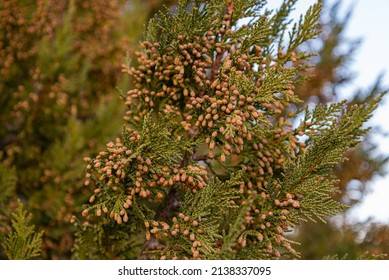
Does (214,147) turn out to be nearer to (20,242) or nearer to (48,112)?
(20,242)

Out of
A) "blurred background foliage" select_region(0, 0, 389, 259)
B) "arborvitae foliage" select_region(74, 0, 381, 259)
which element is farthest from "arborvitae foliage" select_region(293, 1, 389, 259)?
"arborvitae foliage" select_region(74, 0, 381, 259)

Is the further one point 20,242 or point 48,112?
point 48,112

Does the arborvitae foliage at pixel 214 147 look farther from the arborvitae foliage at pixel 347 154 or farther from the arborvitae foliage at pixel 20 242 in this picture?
the arborvitae foliage at pixel 347 154

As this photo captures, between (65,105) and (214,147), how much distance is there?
9.63 ft

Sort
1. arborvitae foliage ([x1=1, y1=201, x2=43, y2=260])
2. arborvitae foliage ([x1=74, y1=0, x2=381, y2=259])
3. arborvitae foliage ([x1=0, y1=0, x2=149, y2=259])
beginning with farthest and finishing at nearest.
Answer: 1. arborvitae foliage ([x1=0, y1=0, x2=149, y2=259])
2. arborvitae foliage ([x1=1, y1=201, x2=43, y2=260])
3. arborvitae foliage ([x1=74, y1=0, x2=381, y2=259])

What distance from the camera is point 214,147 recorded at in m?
2.27

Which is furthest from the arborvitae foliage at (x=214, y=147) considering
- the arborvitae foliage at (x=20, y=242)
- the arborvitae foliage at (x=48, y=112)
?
the arborvitae foliage at (x=48, y=112)

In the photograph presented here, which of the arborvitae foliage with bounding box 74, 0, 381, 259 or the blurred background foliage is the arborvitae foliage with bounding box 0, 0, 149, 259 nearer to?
the blurred background foliage

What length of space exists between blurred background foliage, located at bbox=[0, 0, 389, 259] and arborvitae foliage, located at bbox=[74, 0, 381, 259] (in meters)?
1.56

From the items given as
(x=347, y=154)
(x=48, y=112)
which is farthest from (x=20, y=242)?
(x=347, y=154)

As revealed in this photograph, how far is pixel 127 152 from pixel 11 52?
3.16 meters

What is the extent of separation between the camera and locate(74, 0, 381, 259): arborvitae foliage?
7.00 ft

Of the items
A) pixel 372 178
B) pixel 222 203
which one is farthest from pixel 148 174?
pixel 372 178

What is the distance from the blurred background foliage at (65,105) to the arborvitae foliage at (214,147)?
156 cm
